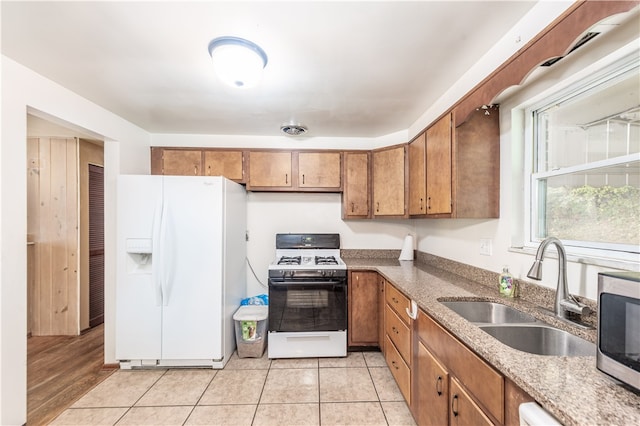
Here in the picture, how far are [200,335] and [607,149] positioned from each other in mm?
3020

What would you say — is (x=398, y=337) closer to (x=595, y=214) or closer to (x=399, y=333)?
(x=399, y=333)

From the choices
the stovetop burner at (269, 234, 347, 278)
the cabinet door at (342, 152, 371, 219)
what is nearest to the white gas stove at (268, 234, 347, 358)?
the stovetop burner at (269, 234, 347, 278)

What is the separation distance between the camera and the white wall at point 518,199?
44.8 inches

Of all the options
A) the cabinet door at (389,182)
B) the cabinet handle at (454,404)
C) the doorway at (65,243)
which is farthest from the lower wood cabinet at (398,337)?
the doorway at (65,243)

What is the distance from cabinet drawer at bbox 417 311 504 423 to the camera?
934 mm

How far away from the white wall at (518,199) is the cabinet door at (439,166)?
1.05 ft

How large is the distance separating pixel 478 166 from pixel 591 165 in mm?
582

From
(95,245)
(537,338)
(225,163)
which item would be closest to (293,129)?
(225,163)

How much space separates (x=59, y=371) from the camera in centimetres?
240

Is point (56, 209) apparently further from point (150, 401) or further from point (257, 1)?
point (257, 1)

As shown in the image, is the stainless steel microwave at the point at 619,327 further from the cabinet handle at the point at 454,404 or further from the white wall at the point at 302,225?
the white wall at the point at 302,225

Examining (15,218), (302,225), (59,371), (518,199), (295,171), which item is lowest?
(59,371)

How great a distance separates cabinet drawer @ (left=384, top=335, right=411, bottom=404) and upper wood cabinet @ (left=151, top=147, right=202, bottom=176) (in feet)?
8.55

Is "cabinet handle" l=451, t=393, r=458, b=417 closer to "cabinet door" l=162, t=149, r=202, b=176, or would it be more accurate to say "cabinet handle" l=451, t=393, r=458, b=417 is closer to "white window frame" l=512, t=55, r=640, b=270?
"white window frame" l=512, t=55, r=640, b=270
